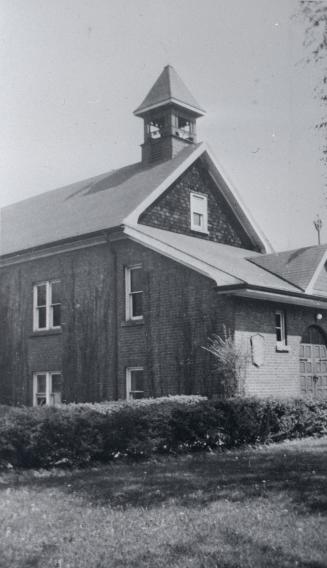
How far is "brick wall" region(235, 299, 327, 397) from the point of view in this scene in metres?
17.6

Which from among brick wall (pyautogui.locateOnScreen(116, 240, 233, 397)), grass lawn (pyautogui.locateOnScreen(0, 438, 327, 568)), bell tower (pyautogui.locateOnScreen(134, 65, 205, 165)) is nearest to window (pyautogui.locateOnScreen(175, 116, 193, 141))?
bell tower (pyautogui.locateOnScreen(134, 65, 205, 165))

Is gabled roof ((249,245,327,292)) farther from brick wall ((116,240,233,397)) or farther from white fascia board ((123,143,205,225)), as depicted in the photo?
white fascia board ((123,143,205,225))

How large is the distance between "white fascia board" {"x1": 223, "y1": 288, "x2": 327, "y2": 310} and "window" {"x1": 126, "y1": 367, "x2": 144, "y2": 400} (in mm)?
4143

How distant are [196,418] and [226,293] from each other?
14.5 ft

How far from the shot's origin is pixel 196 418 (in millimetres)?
13641

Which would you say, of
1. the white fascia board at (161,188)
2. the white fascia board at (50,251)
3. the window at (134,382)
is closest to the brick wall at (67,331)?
the white fascia board at (50,251)

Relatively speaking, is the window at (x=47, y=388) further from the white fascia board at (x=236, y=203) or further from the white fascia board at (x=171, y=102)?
the white fascia board at (x=171, y=102)

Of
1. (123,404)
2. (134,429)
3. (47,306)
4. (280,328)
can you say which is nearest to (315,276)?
(280,328)

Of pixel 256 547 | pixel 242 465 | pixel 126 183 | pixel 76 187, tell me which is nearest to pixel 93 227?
pixel 126 183

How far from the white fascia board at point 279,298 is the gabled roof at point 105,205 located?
15.5ft

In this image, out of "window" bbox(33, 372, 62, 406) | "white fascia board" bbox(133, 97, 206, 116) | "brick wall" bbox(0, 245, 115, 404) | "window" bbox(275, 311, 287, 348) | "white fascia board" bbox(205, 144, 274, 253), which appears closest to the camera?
"window" bbox(275, 311, 287, 348)

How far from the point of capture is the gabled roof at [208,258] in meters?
17.7

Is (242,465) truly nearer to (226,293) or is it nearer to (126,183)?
(226,293)

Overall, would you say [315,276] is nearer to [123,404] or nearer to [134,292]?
[134,292]
